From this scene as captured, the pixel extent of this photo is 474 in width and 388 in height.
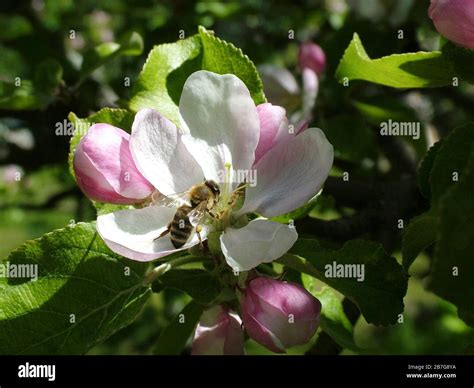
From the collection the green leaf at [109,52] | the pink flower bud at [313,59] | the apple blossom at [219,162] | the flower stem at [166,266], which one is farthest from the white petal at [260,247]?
the pink flower bud at [313,59]

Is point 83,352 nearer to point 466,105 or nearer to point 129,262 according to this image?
point 129,262

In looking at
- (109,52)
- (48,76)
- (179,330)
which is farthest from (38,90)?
(179,330)

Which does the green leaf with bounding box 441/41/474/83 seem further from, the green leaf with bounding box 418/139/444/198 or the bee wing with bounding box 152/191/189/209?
the bee wing with bounding box 152/191/189/209

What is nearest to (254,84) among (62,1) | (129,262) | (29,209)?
(129,262)

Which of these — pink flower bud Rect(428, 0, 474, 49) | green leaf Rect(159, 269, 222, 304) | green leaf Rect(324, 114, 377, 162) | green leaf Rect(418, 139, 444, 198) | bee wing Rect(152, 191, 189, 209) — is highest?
pink flower bud Rect(428, 0, 474, 49)

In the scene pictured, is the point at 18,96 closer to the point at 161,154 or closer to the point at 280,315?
the point at 161,154

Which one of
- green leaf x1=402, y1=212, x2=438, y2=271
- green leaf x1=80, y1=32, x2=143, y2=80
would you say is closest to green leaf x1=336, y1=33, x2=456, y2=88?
green leaf x1=402, y1=212, x2=438, y2=271
